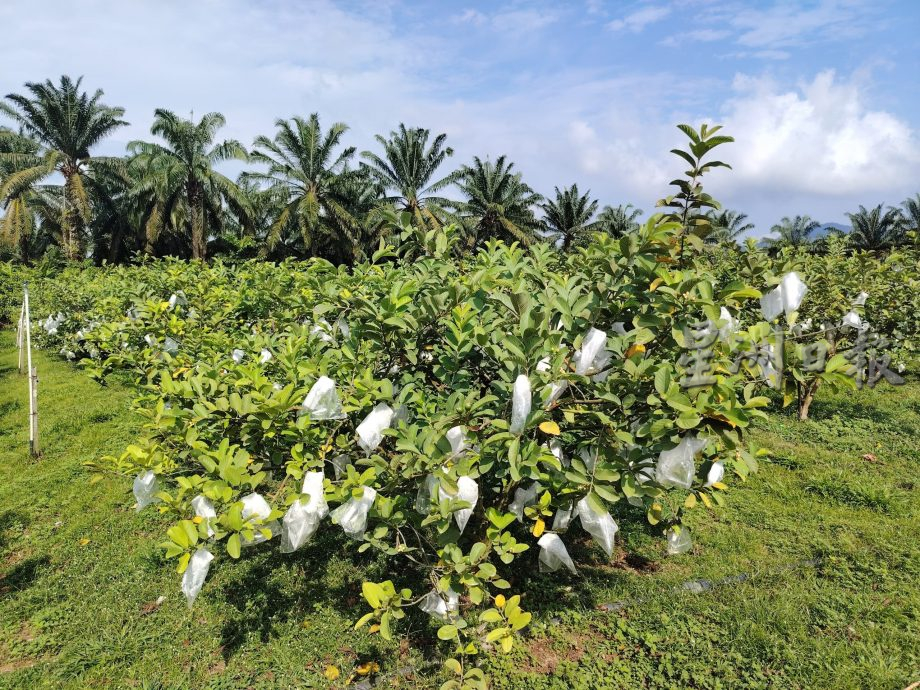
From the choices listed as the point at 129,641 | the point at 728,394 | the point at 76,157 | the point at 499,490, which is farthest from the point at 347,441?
the point at 76,157

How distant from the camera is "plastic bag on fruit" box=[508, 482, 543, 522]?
2232 mm

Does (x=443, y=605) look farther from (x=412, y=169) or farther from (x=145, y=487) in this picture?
(x=412, y=169)

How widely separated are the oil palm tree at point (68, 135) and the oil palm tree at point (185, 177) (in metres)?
1.57

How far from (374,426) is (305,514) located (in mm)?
372

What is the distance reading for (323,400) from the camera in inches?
76.0

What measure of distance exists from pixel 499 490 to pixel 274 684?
1.33m

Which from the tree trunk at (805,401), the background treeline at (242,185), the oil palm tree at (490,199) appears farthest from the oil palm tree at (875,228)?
the tree trunk at (805,401)

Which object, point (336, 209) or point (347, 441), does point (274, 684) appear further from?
point (336, 209)

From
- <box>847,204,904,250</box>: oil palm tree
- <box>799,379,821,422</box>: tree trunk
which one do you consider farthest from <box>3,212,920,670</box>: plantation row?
<box>847,204,904,250</box>: oil palm tree

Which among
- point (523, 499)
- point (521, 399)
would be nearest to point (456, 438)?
point (521, 399)

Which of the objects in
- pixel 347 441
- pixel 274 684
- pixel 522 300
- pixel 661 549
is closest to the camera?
pixel 522 300

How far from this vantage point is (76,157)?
22.5 meters

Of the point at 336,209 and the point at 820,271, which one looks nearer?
the point at 820,271

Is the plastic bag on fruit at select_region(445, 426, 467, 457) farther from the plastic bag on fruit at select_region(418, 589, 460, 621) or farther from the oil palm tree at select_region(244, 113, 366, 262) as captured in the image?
the oil palm tree at select_region(244, 113, 366, 262)
